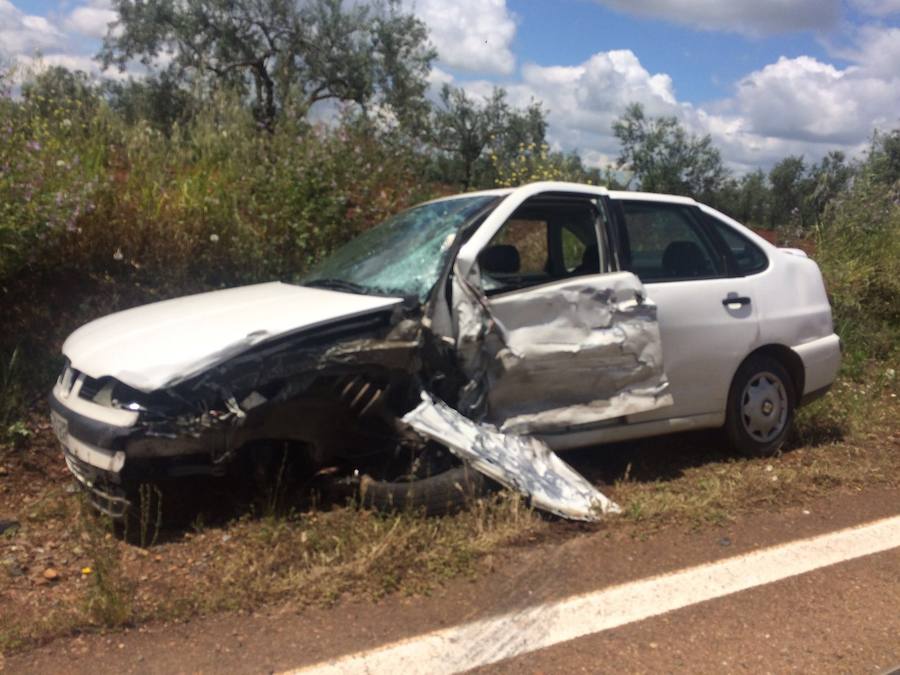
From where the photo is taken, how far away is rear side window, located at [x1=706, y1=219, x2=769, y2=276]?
19.3ft

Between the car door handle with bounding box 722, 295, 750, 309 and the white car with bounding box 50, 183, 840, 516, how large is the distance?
0.01 m

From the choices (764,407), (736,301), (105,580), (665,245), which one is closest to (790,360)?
(764,407)

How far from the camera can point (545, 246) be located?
570 centimetres

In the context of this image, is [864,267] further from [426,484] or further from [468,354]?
[426,484]

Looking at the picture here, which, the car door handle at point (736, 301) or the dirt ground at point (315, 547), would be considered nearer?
the dirt ground at point (315, 547)

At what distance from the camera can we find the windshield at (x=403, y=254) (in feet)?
15.7

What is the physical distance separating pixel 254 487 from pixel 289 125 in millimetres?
4078

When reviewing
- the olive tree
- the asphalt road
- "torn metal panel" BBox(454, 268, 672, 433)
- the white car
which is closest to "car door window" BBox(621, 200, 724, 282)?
the white car

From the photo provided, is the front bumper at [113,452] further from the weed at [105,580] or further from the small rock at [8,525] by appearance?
the small rock at [8,525]

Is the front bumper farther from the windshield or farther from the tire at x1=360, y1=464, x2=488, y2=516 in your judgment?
the windshield

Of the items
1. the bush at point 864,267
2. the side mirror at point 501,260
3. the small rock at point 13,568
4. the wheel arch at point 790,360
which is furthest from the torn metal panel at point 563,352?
the bush at point 864,267

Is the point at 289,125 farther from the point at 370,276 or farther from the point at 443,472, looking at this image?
the point at 443,472

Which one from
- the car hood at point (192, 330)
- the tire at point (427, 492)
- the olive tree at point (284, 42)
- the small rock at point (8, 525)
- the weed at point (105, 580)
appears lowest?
the small rock at point (8, 525)

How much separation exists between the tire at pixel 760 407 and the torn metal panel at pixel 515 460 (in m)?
1.42
